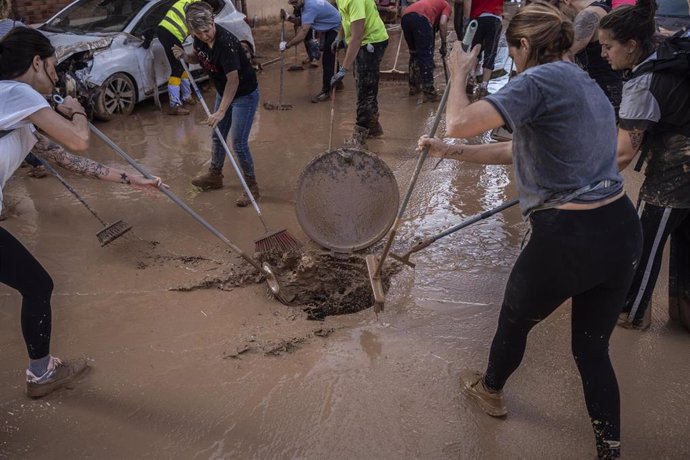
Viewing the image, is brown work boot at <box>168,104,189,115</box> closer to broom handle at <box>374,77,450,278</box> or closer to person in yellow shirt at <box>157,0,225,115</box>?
person in yellow shirt at <box>157,0,225,115</box>

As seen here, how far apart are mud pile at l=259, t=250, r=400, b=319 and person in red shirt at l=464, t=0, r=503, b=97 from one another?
16.6ft

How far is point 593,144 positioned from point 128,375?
261 centimetres

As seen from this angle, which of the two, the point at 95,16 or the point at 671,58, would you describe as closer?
the point at 671,58

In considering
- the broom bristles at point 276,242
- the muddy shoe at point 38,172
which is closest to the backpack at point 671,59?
the broom bristles at point 276,242

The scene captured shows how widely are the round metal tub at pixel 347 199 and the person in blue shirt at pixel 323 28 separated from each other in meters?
4.69

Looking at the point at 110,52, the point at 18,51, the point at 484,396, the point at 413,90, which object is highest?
the point at 18,51

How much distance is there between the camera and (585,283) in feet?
7.26

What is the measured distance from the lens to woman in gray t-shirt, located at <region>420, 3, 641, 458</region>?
200 centimetres

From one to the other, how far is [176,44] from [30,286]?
5.51 metres

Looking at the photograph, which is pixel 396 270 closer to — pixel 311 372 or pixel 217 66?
pixel 311 372

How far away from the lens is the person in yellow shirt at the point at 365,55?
244 inches

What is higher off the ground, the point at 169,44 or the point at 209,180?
the point at 169,44

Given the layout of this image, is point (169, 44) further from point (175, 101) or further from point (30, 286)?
point (30, 286)

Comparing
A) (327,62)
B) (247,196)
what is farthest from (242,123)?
(327,62)
